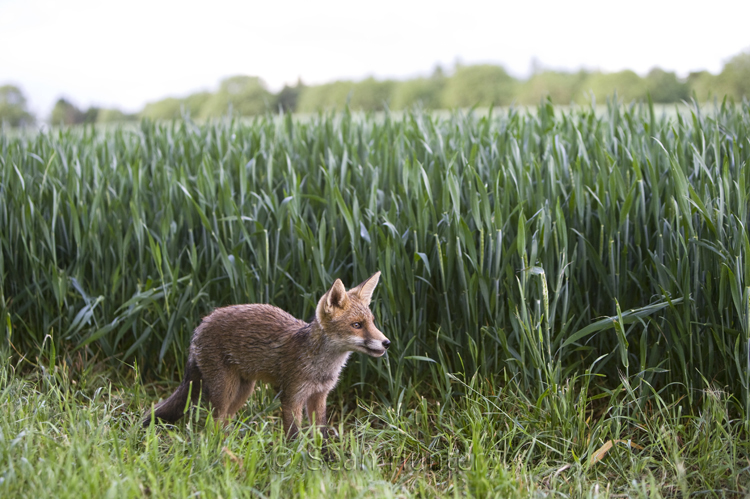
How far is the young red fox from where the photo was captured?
234 centimetres

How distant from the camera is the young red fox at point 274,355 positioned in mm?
2340

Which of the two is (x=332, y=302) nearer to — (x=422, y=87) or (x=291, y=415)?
(x=291, y=415)

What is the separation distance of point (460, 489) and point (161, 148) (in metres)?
3.44

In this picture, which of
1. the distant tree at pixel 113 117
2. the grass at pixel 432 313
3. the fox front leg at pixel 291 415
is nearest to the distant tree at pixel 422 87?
the distant tree at pixel 113 117

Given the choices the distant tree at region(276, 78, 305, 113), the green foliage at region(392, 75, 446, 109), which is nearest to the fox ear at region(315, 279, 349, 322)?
the distant tree at region(276, 78, 305, 113)

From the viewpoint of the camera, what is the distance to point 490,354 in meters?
2.91

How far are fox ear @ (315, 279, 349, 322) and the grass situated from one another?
1.51ft

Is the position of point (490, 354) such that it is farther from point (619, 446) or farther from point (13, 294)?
point (13, 294)

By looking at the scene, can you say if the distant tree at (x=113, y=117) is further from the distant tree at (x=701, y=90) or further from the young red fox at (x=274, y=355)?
the distant tree at (x=701, y=90)

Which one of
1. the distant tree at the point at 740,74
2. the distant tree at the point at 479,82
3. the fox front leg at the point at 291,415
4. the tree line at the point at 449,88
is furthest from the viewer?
the distant tree at the point at 479,82

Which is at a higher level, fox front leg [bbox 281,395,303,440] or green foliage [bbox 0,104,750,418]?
green foliage [bbox 0,104,750,418]

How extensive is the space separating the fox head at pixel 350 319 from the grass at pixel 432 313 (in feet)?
1.22

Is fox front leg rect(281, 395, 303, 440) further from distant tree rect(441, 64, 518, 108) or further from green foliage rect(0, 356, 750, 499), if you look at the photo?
distant tree rect(441, 64, 518, 108)

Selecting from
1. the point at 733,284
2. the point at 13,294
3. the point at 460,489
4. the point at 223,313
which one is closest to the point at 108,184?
the point at 13,294
